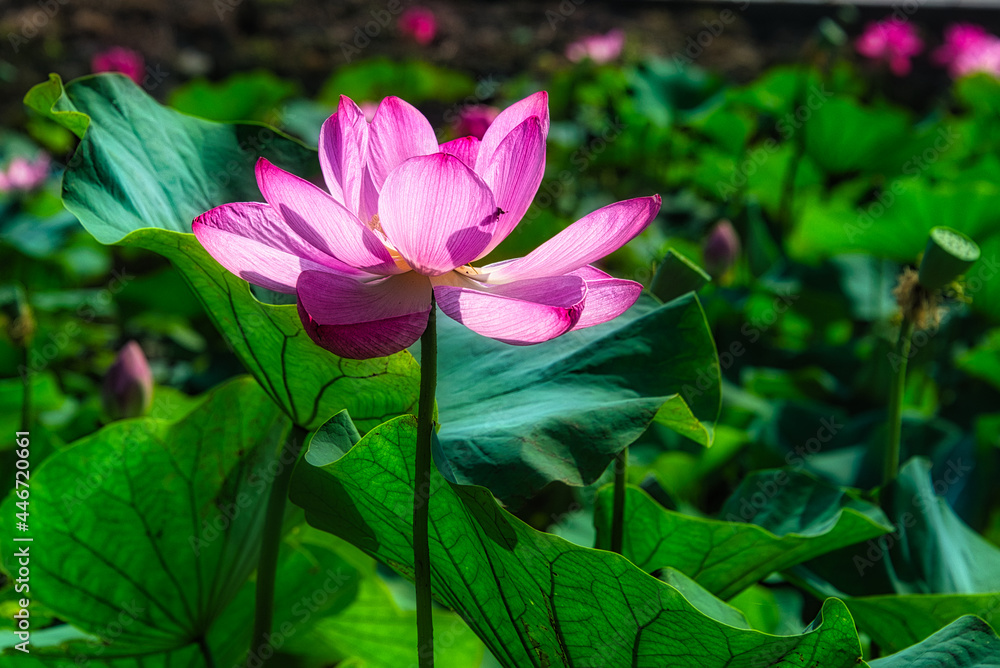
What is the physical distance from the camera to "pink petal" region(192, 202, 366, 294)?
1.31 feet

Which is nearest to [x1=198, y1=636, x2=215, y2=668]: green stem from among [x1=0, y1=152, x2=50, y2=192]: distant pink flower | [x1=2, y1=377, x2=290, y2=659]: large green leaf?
[x1=2, y1=377, x2=290, y2=659]: large green leaf

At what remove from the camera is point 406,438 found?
1.44ft

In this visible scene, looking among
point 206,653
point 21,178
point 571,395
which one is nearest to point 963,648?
point 571,395

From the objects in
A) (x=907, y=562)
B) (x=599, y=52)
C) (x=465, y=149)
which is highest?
(x=465, y=149)

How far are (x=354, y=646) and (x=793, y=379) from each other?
2.93 ft

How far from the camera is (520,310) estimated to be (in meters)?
0.39

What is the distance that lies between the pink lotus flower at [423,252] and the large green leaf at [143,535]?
274mm

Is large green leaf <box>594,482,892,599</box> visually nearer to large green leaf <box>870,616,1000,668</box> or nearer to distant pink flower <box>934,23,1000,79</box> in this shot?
large green leaf <box>870,616,1000,668</box>

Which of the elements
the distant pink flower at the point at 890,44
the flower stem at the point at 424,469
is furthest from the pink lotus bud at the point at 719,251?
the distant pink flower at the point at 890,44

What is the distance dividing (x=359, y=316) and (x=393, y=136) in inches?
5.5

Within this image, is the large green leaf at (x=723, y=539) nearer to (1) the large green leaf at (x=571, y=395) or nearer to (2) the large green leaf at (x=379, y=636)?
(1) the large green leaf at (x=571, y=395)

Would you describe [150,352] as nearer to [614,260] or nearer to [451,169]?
[614,260]

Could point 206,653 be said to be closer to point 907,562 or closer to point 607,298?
point 607,298

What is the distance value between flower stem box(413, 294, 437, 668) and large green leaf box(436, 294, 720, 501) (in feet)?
0.09
